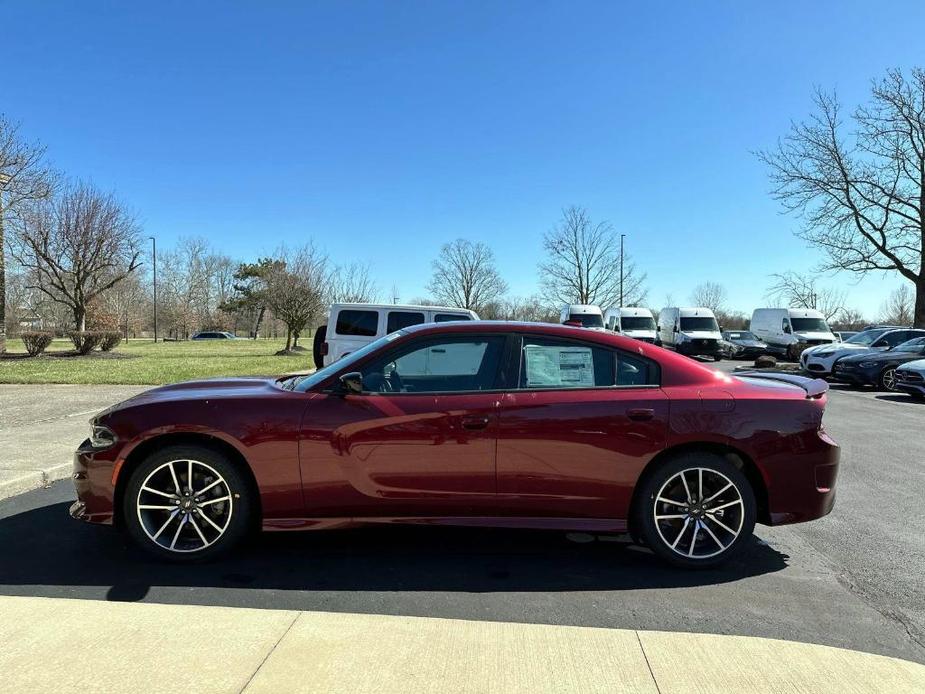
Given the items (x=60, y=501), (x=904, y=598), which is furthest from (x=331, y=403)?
(x=904, y=598)

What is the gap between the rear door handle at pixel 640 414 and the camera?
362cm

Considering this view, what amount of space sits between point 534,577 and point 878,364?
14.5m

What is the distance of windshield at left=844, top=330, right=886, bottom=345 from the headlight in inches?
787

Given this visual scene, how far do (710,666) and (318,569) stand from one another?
224cm

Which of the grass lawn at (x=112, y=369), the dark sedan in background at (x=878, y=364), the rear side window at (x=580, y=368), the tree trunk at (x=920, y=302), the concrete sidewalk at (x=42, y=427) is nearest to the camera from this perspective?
the rear side window at (x=580, y=368)

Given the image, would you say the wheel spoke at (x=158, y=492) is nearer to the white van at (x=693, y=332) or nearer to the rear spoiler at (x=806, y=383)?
the rear spoiler at (x=806, y=383)

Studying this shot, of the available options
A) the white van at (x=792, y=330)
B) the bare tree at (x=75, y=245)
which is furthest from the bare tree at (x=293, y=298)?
the white van at (x=792, y=330)

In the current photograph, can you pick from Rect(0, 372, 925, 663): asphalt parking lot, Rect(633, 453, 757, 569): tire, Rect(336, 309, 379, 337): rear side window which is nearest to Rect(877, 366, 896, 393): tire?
Rect(0, 372, 925, 663): asphalt parking lot

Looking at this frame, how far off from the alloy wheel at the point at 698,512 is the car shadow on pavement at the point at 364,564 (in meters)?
0.16

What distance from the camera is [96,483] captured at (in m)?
3.66

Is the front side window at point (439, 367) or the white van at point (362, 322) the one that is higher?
the white van at point (362, 322)

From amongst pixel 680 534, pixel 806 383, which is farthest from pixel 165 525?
pixel 806 383

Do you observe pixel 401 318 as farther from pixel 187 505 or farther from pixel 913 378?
pixel 913 378

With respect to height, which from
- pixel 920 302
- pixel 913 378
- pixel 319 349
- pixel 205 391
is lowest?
pixel 913 378
